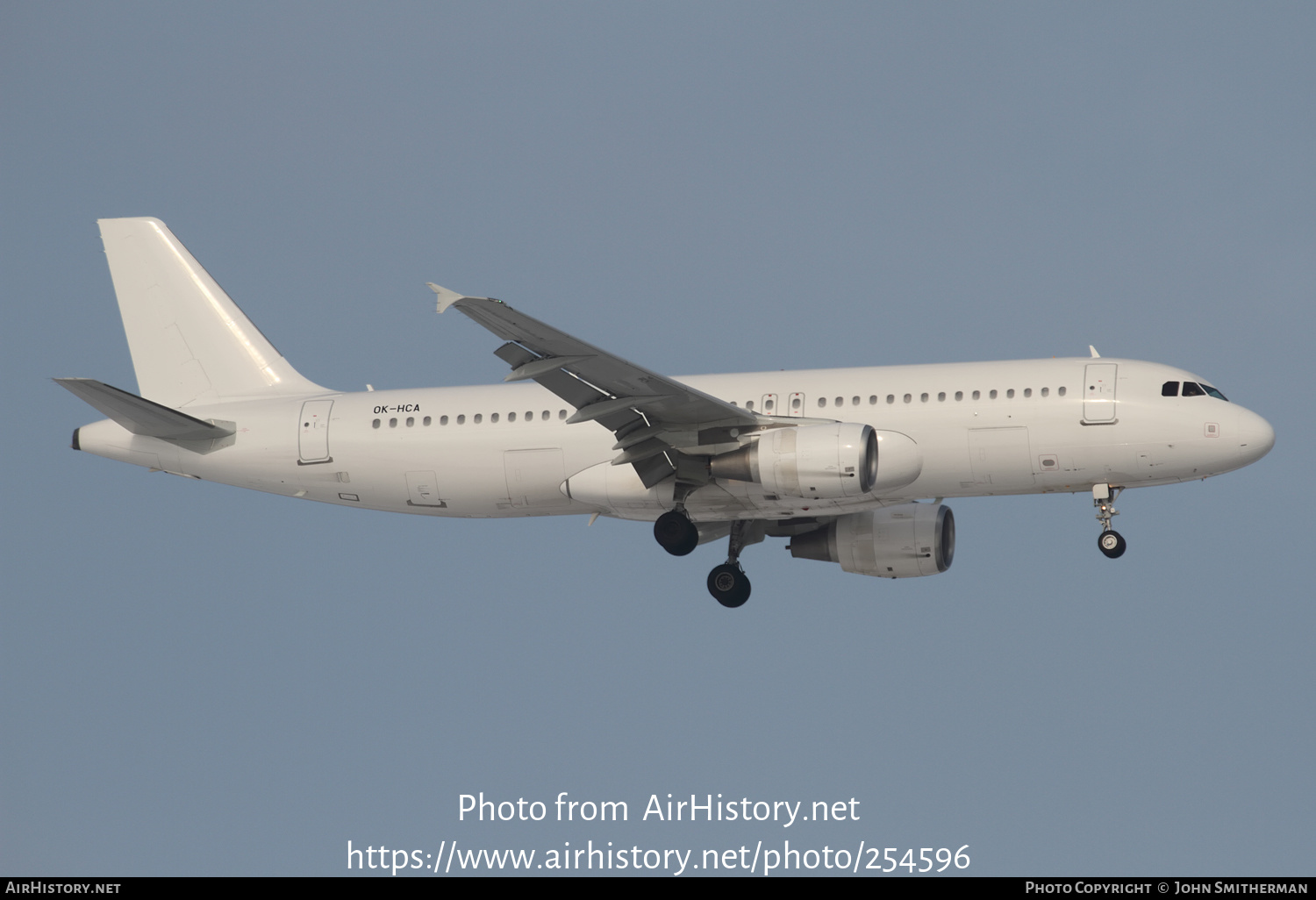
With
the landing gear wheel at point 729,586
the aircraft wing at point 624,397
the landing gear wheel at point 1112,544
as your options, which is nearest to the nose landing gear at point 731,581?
the landing gear wheel at point 729,586

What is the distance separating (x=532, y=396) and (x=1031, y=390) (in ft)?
37.8

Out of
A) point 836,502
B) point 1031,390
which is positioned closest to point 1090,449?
point 1031,390

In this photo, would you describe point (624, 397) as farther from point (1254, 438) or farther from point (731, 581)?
point (1254, 438)

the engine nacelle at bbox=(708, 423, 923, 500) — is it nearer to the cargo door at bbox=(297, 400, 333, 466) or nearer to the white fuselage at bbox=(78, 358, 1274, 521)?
the white fuselage at bbox=(78, 358, 1274, 521)

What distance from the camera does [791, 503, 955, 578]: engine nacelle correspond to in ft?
127

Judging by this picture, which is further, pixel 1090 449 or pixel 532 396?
pixel 532 396

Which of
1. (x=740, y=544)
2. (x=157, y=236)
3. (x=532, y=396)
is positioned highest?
(x=157, y=236)

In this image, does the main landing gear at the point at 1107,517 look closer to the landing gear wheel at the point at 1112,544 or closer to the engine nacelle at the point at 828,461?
the landing gear wheel at the point at 1112,544

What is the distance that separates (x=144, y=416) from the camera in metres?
36.8

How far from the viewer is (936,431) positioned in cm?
3384

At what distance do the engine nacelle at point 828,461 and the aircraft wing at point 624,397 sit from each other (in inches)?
31.1

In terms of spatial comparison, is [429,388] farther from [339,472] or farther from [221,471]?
[221,471]

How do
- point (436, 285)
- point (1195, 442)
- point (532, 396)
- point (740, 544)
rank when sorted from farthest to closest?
point (740, 544), point (532, 396), point (1195, 442), point (436, 285)

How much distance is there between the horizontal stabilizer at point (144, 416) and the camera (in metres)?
35.0
